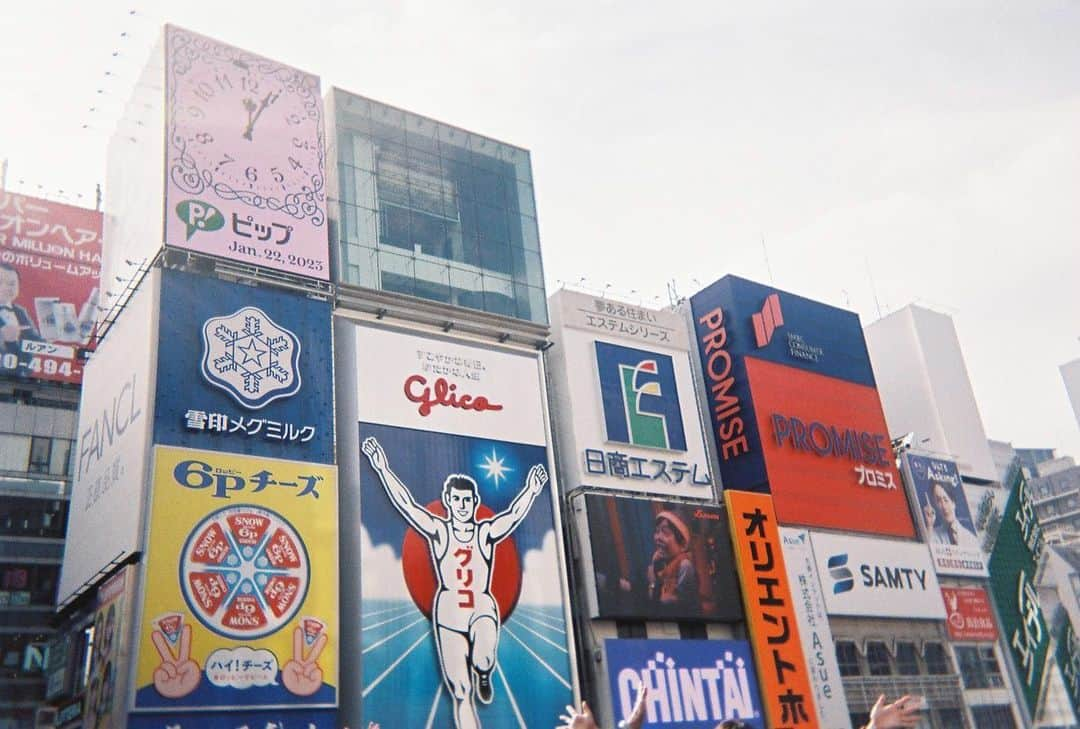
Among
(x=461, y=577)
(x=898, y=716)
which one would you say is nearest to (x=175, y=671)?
(x=461, y=577)

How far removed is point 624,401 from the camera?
127 ft

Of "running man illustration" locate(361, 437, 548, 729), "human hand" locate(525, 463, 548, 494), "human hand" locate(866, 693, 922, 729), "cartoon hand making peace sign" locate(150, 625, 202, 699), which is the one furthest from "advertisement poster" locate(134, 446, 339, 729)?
"human hand" locate(866, 693, 922, 729)

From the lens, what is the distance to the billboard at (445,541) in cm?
2852

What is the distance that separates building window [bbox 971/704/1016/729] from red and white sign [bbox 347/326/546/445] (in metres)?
25.0

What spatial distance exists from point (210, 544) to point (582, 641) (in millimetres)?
13352

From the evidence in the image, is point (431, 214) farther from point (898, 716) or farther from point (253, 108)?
point (898, 716)

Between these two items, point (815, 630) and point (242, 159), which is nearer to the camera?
point (242, 159)

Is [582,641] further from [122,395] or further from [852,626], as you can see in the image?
[122,395]

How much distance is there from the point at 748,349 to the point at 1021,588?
829 inches

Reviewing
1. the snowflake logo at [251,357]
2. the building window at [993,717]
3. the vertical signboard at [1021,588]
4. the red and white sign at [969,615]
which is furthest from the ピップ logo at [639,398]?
the vertical signboard at [1021,588]

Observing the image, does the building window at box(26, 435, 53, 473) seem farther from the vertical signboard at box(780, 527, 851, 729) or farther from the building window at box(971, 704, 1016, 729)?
the building window at box(971, 704, 1016, 729)

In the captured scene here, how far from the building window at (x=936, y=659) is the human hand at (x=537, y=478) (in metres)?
21.4

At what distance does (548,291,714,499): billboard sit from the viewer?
3719 centimetres

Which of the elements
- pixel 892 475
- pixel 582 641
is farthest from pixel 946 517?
pixel 582 641
